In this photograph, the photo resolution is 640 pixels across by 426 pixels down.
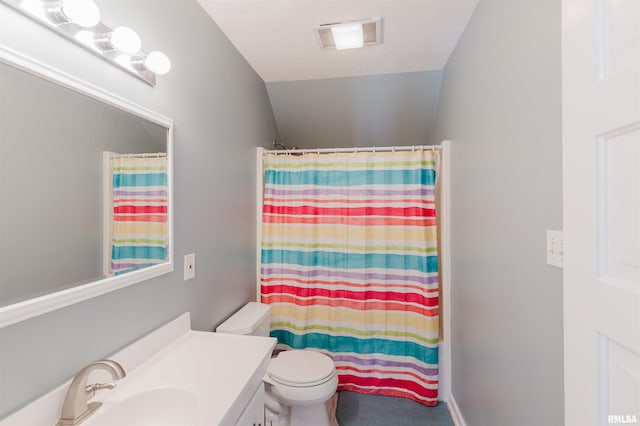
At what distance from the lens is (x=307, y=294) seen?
210cm

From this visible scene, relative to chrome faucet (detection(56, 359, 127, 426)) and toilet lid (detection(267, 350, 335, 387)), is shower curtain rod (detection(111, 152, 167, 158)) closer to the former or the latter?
chrome faucet (detection(56, 359, 127, 426))

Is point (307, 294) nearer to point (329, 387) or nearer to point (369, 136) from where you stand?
point (329, 387)

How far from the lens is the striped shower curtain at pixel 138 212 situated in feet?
3.29

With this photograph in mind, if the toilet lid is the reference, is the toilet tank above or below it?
above

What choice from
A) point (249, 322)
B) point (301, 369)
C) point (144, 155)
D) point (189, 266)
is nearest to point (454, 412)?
point (301, 369)

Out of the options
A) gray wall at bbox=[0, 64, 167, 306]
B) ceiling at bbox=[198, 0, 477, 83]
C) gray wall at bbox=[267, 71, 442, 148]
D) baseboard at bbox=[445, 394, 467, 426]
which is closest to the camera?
gray wall at bbox=[0, 64, 167, 306]

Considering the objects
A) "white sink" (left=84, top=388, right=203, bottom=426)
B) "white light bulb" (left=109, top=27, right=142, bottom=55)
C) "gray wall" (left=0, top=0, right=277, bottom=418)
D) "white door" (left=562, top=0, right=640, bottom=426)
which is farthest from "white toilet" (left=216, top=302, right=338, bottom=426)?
"white light bulb" (left=109, top=27, right=142, bottom=55)

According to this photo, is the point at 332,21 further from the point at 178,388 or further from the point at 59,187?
the point at 178,388

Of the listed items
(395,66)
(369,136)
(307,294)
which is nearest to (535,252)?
(307,294)

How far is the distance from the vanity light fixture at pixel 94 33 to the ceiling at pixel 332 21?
26.0 inches

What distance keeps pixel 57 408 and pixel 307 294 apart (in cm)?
148

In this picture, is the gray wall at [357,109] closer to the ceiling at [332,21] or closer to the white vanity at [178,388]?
the ceiling at [332,21]

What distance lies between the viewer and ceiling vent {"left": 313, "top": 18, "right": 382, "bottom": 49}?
5.23ft

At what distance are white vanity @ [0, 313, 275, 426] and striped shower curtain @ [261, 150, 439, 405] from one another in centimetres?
95
